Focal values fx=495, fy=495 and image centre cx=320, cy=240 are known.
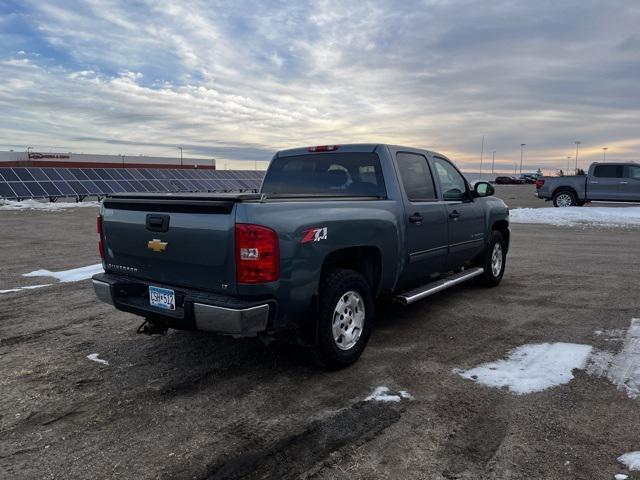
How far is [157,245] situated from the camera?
3939mm

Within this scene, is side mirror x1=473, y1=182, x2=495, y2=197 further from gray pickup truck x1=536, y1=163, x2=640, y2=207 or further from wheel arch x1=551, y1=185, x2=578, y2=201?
wheel arch x1=551, y1=185, x2=578, y2=201

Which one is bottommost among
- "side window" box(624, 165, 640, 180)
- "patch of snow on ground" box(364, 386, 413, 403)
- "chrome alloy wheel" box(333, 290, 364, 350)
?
"patch of snow on ground" box(364, 386, 413, 403)

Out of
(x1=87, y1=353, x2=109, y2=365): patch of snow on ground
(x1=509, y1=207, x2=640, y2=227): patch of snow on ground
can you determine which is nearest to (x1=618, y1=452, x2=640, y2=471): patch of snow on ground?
(x1=87, y1=353, x2=109, y2=365): patch of snow on ground

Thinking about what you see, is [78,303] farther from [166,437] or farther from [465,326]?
[465,326]

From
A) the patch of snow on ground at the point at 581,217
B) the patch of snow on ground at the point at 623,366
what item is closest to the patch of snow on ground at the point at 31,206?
the patch of snow on ground at the point at 581,217

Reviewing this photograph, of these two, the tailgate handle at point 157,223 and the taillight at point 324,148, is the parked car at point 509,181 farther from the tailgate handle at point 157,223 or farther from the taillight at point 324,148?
the tailgate handle at point 157,223

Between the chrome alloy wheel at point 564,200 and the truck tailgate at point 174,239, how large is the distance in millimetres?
22621

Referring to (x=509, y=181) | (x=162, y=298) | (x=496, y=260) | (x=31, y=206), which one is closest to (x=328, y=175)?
(x=162, y=298)

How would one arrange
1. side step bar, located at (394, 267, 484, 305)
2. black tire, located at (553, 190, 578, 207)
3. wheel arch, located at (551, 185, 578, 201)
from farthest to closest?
black tire, located at (553, 190, 578, 207) → wheel arch, located at (551, 185, 578, 201) → side step bar, located at (394, 267, 484, 305)

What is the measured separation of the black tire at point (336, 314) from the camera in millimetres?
4004

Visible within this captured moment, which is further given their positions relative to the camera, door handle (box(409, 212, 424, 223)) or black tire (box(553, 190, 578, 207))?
black tire (box(553, 190, 578, 207))

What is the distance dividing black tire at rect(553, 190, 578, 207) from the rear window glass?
20.6m

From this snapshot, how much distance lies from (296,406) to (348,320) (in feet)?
3.17

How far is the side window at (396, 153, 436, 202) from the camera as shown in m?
5.32
